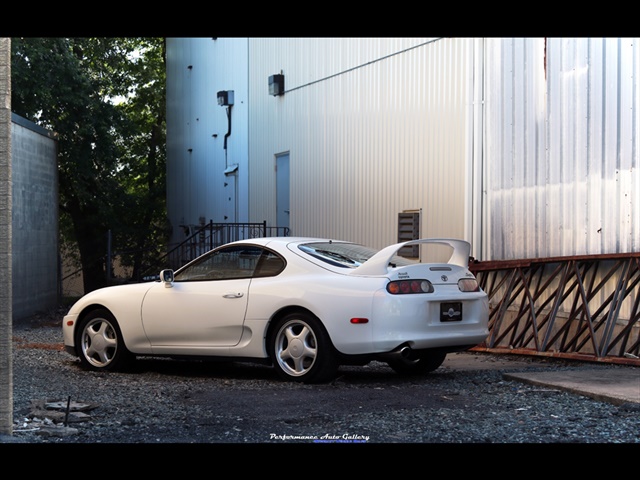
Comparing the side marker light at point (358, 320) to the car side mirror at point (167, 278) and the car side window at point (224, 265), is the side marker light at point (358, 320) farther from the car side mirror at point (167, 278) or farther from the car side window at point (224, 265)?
the car side mirror at point (167, 278)

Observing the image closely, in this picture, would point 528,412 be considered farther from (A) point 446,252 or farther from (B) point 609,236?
(A) point 446,252

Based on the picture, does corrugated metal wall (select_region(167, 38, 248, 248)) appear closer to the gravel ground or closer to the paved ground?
the paved ground

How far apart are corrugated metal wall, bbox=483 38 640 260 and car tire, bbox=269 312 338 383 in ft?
13.9

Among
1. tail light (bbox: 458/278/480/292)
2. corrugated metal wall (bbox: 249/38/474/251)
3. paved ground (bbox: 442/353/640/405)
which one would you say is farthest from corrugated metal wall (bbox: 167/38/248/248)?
tail light (bbox: 458/278/480/292)

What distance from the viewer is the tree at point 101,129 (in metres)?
26.6

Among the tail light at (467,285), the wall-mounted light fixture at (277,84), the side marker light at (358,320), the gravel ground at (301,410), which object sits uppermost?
the wall-mounted light fixture at (277,84)

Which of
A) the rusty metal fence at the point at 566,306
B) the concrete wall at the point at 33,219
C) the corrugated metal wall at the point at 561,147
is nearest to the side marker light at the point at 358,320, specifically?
the rusty metal fence at the point at 566,306

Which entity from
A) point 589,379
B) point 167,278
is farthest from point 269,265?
point 589,379

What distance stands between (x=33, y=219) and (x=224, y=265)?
12.1m

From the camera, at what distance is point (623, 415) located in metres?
7.24

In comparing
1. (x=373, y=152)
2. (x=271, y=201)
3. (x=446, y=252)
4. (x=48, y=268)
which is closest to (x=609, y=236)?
(x=446, y=252)

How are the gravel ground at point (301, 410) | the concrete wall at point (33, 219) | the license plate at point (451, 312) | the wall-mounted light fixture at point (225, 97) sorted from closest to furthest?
the gravel ground at point (301, 410) < the license plate at point (451, 312) < the concrete wall at point (33, 219) < the wall-mounted light fixture at point (225, 97)

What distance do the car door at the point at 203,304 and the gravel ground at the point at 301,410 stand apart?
393mm
